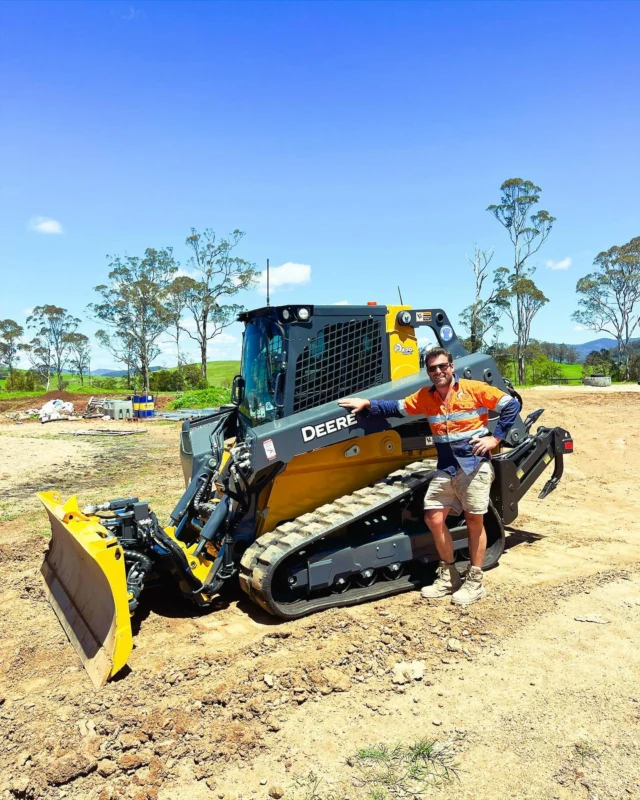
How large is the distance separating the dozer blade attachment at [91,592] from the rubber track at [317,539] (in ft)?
3.22

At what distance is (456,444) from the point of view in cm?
489

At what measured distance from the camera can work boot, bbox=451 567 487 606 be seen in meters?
4.96

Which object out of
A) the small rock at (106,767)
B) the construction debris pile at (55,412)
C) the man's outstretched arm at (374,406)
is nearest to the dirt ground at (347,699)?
the small rock at (106,767)

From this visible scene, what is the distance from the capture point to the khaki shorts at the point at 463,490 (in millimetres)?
4891

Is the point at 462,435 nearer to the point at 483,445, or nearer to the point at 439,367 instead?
the point at 483,445

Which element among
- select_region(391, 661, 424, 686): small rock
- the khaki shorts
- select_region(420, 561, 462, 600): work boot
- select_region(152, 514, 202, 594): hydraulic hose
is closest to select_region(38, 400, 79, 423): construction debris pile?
select_region(152, 514, 202, 594): hydraulic hose

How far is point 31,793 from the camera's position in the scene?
Answer: 2.96 metres

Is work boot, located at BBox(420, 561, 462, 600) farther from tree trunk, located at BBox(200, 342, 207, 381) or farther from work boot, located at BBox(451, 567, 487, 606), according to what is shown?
tree trunk, located at BBox(200, 342, 207, 381)

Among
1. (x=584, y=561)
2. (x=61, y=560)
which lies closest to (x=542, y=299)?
(x=584, y=561)

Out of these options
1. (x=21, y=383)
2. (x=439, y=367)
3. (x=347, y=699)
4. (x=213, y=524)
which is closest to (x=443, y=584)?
(x=347, y=699)

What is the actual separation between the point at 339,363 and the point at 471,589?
2.21m

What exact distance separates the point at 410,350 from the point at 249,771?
3.68 metres

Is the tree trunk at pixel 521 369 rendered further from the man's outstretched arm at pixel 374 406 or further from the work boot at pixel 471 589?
the man's outstretched arm at pixel 374 406

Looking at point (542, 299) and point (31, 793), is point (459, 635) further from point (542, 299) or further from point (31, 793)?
point (542, 299)
